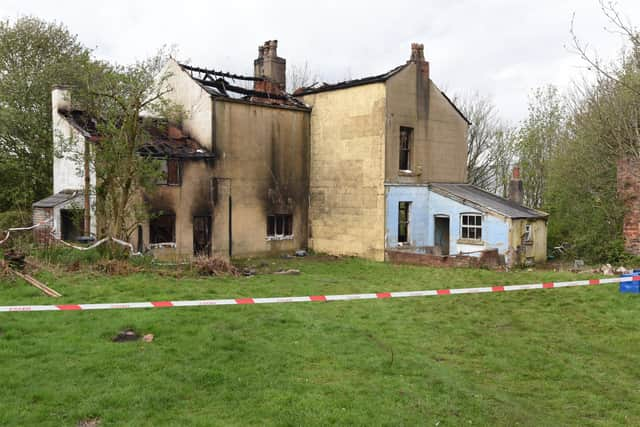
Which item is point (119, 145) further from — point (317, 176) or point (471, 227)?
point (471, 227)

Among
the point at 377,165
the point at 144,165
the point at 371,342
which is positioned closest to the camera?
the point at 371,342

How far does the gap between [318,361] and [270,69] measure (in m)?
21.0

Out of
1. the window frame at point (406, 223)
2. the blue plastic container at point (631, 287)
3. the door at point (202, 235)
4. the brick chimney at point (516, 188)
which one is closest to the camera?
the blue plastic container at point (631, 287)

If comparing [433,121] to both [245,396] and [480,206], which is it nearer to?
[480,206]

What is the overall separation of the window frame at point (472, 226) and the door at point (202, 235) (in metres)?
10.8

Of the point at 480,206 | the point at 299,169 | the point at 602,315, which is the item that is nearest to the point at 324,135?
the point at 299,169

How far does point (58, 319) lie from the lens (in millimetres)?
9711

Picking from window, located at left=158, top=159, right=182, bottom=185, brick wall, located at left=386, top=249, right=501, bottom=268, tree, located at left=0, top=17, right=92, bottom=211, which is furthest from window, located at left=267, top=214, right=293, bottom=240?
tree, located at left=0, top=17, right=92, bottom=211

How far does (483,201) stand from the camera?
22.8 m

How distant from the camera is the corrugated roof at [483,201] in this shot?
21.8m

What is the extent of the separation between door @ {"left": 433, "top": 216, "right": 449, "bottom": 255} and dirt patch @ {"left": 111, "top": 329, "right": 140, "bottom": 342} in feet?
58.0

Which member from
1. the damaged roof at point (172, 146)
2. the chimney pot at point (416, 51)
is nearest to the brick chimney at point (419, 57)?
the chimney pot at point (416, 51)

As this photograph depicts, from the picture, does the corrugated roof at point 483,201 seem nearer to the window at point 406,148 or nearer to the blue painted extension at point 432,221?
the blue painted extension at point 432,221

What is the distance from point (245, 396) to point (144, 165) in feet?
39.0
